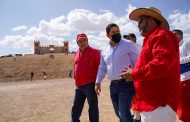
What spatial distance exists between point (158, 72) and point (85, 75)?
4024 millimetres

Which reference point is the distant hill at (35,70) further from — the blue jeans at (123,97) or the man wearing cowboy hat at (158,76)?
the man wearing cowboy hat at (158,76)

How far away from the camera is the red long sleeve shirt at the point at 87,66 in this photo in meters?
8.02

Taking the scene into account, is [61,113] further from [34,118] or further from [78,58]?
[78,58]

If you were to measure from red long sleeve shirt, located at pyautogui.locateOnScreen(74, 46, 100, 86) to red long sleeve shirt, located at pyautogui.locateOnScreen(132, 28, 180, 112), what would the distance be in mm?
3594

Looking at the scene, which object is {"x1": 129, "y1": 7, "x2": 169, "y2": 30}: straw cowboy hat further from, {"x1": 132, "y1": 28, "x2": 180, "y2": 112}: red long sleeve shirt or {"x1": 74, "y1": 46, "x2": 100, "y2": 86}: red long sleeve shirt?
{"x1": 74, "y1": 46, "x2": 100, "y2": 86}: red long sleeve shirt

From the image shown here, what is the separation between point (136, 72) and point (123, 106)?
6.93 feet

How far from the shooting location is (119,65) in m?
6.67

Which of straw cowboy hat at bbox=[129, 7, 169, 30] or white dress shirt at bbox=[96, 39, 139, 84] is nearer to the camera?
straw cowboy hat at bbox=[129, 7, 169, 30]

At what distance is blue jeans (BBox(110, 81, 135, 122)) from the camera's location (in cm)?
630

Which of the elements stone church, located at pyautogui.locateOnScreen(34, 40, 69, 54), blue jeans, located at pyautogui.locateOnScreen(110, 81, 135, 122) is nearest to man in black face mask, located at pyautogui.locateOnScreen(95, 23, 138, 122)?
blue jeans, located at pyautogui.locateOnScreen(110, 81, 135, 122)

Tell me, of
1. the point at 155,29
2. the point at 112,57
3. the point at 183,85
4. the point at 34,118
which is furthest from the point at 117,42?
the point at 34,118

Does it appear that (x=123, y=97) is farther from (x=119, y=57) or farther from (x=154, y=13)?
(x=154, y=13)

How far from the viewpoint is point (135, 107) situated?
463 cm

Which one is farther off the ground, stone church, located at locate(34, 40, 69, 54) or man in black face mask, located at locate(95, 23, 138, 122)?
stone church, located at locate(34, 40, 69, 54)
